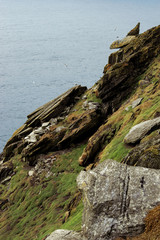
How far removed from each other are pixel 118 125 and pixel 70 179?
13.0 metres

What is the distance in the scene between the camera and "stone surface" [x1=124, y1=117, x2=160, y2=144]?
81.5 ft

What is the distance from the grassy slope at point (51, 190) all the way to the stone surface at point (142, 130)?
1550 mm

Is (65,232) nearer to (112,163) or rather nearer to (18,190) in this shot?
(112,163)

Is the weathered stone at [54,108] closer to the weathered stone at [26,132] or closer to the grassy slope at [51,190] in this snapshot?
the weathered stone at [26,132]

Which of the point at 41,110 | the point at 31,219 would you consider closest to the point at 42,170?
the point at 31,219

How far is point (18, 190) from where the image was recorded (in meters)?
47.7

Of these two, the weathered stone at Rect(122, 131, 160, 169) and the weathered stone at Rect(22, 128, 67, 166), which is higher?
the weathered stone at Rect(22, 128, 67, 166)

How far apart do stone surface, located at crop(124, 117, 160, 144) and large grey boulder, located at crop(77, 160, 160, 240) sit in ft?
30.5

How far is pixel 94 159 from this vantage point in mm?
40812

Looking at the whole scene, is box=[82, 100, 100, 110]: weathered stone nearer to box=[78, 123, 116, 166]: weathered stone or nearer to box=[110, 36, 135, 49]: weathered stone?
box=[78, 123, 116, 166]: weathered stone

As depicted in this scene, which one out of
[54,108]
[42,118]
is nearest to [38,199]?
[42,118]

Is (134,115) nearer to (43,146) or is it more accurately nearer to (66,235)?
(43,146)

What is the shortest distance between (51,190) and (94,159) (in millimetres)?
9801

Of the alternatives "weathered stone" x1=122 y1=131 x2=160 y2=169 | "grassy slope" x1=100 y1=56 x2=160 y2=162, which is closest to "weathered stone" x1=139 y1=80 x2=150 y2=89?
"grassy slope" x1=100 y1=56 x2=160 y2=162
